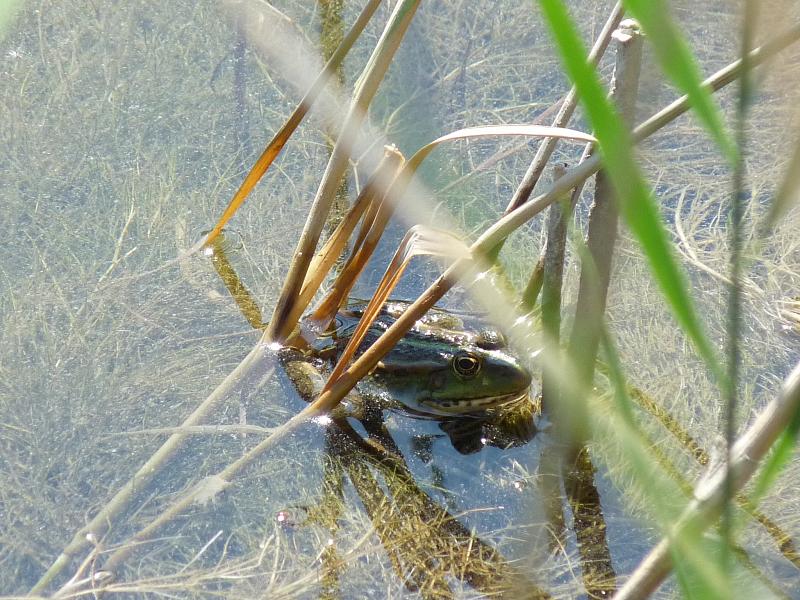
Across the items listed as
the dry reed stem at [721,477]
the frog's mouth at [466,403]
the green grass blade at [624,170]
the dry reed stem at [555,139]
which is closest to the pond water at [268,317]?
the frog's mouth at [466,403]

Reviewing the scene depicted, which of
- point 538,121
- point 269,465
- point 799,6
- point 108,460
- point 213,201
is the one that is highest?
point 799,6

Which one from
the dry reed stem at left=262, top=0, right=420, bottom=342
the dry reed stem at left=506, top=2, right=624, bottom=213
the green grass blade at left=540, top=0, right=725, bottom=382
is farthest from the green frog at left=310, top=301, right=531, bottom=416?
the green grass blade at left=540, top=0, right=725, bottom=382

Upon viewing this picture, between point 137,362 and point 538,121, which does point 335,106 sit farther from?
point 137,362

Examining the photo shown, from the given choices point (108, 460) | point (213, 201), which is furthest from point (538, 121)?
point (108, 460)

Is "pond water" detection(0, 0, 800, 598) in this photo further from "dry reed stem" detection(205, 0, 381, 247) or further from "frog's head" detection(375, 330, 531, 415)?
"dry reed stem" detection(205, 0, 381, 247)

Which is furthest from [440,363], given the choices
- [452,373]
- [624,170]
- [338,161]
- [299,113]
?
[624,170]

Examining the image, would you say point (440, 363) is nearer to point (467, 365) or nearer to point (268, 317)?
point (467, 365)
